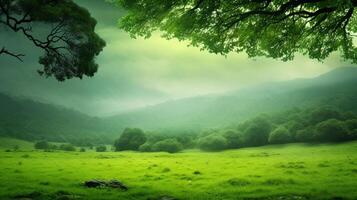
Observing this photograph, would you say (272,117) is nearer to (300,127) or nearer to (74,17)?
(300,127)

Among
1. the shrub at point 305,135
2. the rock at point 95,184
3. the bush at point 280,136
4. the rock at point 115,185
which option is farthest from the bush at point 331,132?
the rock at point 95,184

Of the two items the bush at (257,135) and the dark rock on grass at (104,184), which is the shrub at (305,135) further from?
the dark rock on grass at (104,184)

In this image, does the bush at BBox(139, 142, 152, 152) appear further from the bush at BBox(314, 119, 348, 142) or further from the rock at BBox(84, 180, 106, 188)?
the rock at BBox(84, 180, 106, 188)

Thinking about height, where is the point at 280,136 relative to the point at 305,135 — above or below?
above

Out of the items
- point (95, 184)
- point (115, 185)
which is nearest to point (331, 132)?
point (115, 185)

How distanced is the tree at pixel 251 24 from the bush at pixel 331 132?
83182mm

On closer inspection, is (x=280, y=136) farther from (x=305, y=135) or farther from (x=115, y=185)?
(x=115, y=185)

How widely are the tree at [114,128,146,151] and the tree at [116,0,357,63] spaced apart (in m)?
129

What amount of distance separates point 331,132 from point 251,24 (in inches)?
3591

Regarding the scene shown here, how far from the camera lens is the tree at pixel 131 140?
14950 centimetres

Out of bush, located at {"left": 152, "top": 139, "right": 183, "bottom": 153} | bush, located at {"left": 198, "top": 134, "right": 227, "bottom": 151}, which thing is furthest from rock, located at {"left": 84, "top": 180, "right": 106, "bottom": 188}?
bush, located at {"left": 152, "top": 139, "right": 183, "bottom": 153}

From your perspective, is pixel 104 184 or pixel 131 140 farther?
pixel 131 140

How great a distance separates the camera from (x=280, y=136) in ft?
382

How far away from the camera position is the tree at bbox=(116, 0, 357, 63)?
19.5m
